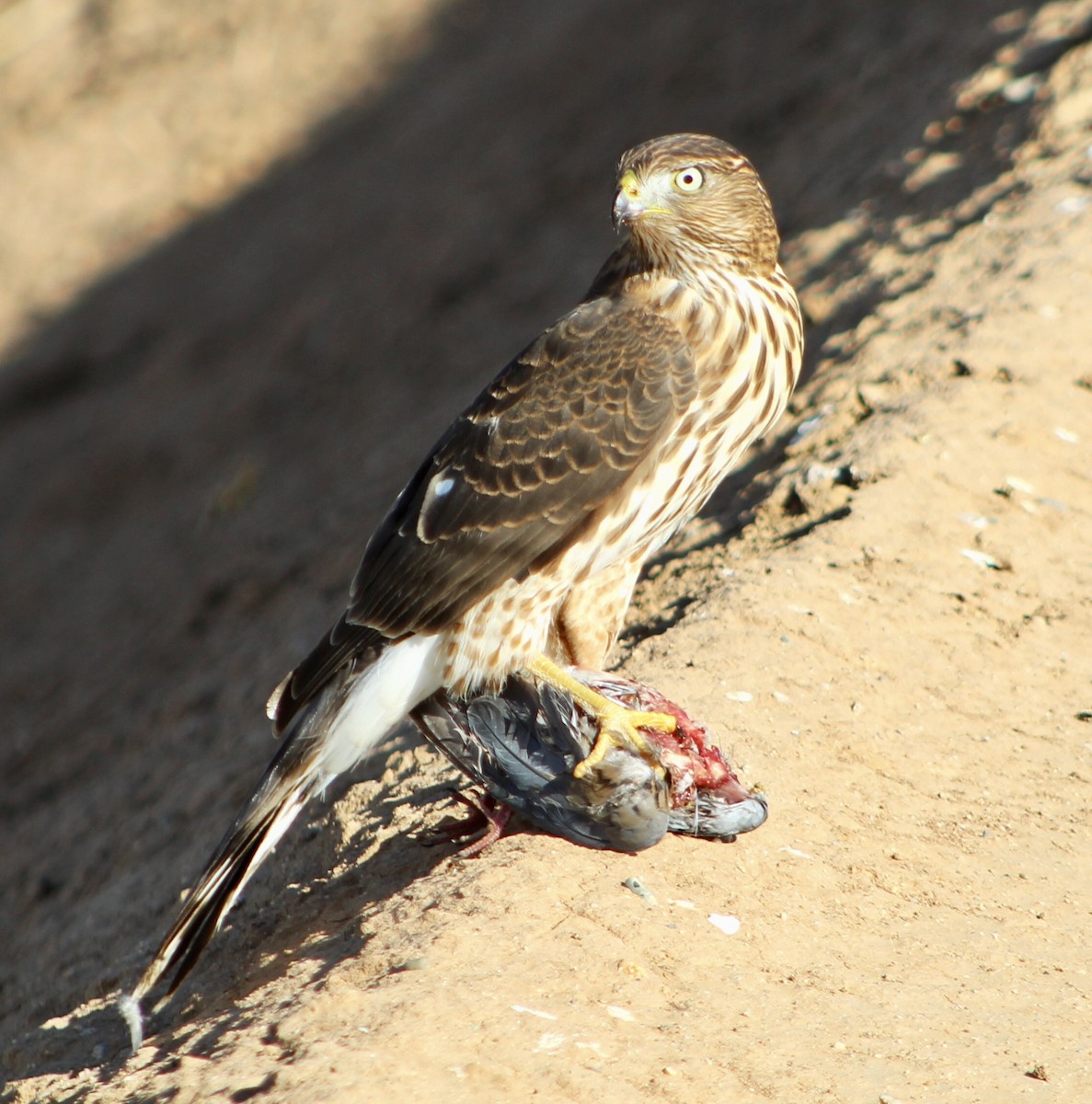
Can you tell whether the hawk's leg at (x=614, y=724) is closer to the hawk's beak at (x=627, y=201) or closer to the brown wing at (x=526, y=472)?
the brown wing at (x=526, y=472)

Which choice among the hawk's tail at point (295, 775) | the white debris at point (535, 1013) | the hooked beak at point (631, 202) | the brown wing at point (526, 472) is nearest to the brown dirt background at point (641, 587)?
the white debris at point (535, 1013)

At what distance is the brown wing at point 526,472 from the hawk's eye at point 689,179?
40 cm

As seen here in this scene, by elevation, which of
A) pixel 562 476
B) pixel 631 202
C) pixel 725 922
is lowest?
pixel 725 922

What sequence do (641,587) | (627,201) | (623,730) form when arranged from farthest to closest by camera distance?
(641,587) < (627,201) < (623,730)

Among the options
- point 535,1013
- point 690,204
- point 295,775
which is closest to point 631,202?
point 690,204

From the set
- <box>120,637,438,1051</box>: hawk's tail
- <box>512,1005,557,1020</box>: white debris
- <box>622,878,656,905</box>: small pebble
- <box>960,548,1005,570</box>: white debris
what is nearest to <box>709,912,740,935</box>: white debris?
<box>622,878,656,905</box>: small pebble

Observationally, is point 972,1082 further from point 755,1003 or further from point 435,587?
point 435,587

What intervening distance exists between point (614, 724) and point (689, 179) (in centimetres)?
167

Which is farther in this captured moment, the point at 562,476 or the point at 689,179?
the point at 689,179

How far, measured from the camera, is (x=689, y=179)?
4.29 meters

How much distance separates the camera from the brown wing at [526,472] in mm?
4082

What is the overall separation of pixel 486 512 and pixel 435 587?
269 mm

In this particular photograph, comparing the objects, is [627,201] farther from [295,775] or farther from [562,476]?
[295,775]

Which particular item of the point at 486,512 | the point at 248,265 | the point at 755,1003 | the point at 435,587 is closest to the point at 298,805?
the point at 435,587
